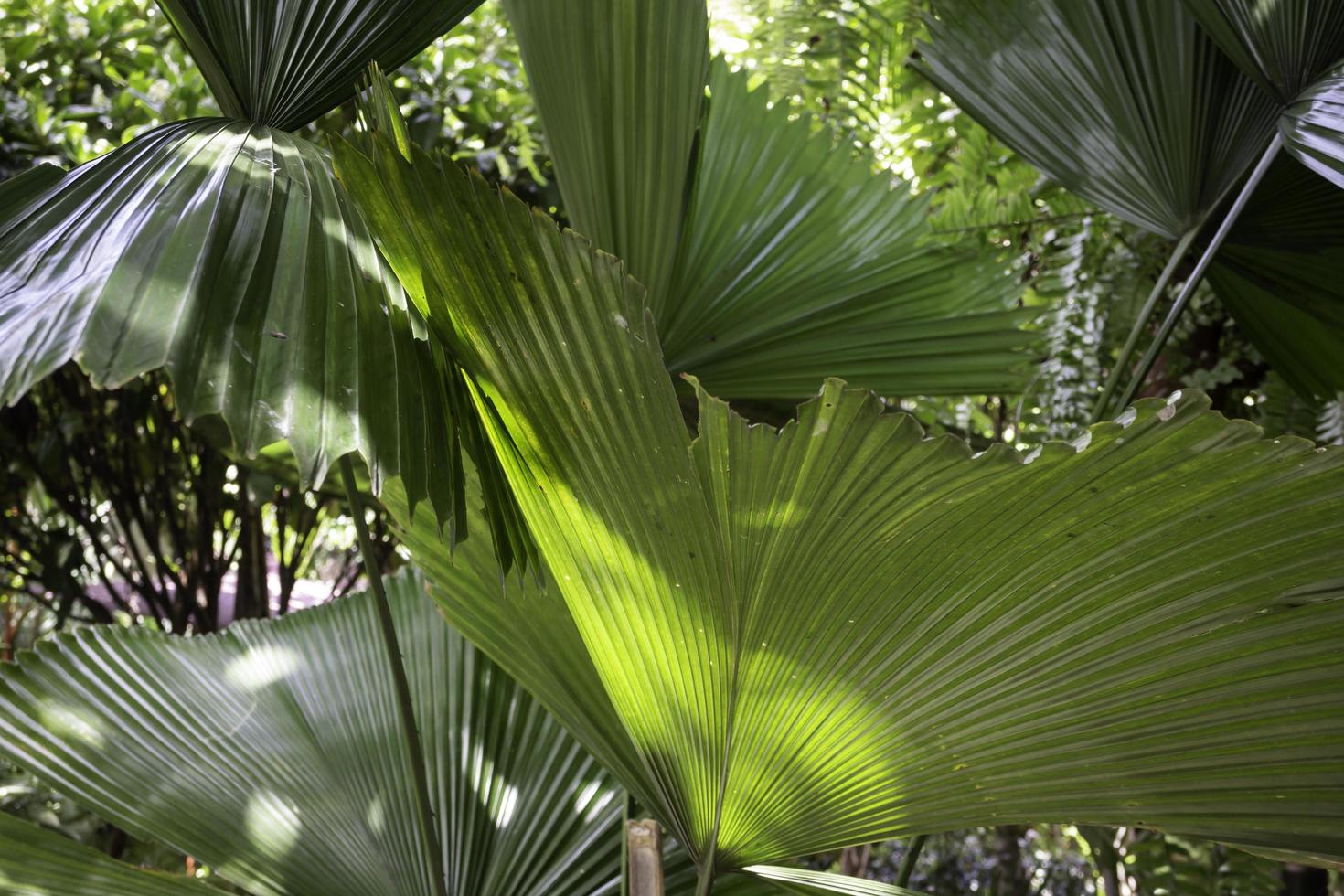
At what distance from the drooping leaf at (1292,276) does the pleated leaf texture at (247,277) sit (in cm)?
86

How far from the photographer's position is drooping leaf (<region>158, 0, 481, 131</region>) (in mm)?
672

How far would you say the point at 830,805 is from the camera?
2.07ft

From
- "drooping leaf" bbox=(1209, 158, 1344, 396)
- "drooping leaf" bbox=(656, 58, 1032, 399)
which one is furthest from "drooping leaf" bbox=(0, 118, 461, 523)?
"drooping leaf" bbox=(1209, 158, 1344, 396)

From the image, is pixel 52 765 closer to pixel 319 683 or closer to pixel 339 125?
pixel 319 683

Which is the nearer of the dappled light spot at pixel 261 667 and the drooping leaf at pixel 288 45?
the drooping leaf at pixel 288 45

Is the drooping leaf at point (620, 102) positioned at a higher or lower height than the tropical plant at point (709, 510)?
higher

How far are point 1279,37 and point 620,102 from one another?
558 millimetres

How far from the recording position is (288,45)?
68 centimetres

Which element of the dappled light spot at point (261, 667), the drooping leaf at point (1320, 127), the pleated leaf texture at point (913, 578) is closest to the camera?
the pleated leaf texture at point (913, 578)

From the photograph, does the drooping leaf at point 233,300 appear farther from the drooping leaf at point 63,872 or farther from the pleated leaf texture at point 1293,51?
the pleated leaf texture at point 1293,51

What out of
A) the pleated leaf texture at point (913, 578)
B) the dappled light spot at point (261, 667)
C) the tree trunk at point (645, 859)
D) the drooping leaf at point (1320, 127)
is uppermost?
the drooping leaf at point (1320, 127)

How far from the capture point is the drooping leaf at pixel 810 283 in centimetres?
110

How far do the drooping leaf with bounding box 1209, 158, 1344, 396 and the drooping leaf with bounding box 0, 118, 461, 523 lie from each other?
0.88 meters

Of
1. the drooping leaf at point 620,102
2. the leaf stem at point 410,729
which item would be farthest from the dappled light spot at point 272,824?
the drooping leaf at point 620,102
